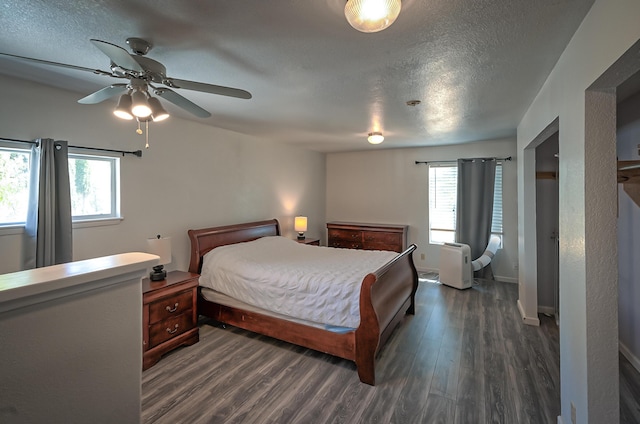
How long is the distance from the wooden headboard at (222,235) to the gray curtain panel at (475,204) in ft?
10.5

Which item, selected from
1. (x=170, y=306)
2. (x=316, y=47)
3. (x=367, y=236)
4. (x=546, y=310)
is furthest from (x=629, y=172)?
(x=367, y=236)

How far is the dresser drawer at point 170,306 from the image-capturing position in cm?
267

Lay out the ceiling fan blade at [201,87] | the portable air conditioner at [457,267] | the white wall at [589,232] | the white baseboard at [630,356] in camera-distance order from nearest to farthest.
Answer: the white wall at [589,232]
the ceiling fan blade at [201,87]
the white baseboard at [630,356]
the portable air conditioner at [457,267]

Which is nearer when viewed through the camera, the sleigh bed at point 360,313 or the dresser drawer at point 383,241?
the sleigh bed at point 360,313

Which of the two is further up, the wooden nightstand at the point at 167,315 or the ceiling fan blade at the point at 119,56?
the ceiling fan blade at the point at 119,56

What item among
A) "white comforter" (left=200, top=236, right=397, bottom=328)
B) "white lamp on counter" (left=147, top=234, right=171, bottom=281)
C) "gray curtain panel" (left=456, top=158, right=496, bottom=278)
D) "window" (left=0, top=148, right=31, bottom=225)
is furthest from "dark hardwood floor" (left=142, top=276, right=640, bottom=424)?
"gray curtain panel" (left=456, top=158, right=496, bottom=278)

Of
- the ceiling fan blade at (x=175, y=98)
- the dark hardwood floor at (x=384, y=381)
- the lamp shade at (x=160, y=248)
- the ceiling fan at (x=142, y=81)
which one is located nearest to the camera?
the ceiling fan at (x=142, y=81)

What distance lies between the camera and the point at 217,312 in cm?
328

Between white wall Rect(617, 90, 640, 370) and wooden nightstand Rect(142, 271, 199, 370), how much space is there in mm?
3988

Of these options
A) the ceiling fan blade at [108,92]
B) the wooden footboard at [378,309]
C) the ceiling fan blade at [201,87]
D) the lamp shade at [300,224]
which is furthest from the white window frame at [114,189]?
the lamp shade at [300,224]

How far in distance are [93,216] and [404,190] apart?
4.81 metres

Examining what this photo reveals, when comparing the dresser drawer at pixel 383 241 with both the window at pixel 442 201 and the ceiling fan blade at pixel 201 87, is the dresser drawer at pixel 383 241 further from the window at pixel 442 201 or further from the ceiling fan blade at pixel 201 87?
the ceiling fan blade at pixel 201 87

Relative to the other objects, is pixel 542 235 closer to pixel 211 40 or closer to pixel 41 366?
pixel 211 40

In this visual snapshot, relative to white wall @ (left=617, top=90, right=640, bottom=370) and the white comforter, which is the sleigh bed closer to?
the white comforter
